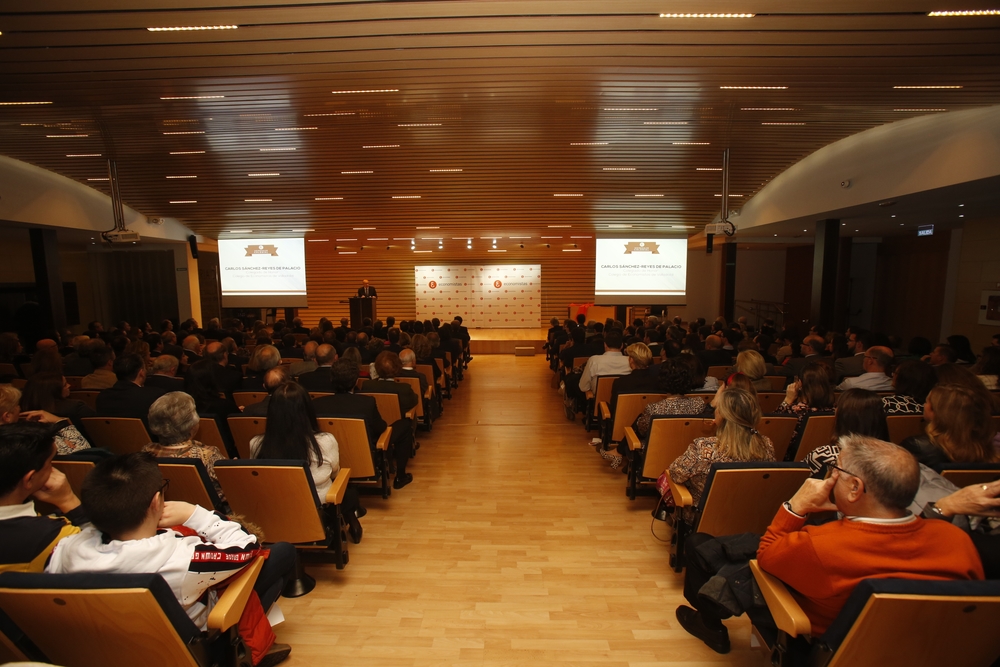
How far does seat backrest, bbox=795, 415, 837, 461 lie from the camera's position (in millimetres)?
3318

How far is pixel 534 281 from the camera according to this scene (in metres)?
17.6

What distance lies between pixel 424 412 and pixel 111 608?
4.50m

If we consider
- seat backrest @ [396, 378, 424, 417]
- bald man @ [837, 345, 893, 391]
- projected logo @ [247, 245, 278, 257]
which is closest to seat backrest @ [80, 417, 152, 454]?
seat backrest @ [396, 378, 424, 417]

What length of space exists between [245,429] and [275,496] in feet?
3.67

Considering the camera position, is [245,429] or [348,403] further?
[348,403]

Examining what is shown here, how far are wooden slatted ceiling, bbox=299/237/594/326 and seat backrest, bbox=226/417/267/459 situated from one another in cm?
1404

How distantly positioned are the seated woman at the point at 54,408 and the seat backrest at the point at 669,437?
12.2ft

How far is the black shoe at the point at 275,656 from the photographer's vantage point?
7.72ft

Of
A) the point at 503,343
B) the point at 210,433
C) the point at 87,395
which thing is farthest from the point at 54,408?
the point at 503,343

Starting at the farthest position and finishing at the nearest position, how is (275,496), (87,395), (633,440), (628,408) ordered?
(87,395) → (628,408) → (633,440) → (275,496)

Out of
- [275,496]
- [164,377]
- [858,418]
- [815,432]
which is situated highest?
[858,418]

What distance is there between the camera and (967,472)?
2303mm

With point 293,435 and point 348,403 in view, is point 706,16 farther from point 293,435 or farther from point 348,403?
point 293,435

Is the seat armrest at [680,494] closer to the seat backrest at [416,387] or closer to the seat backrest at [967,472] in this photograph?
the seat backrest at [967,472]
